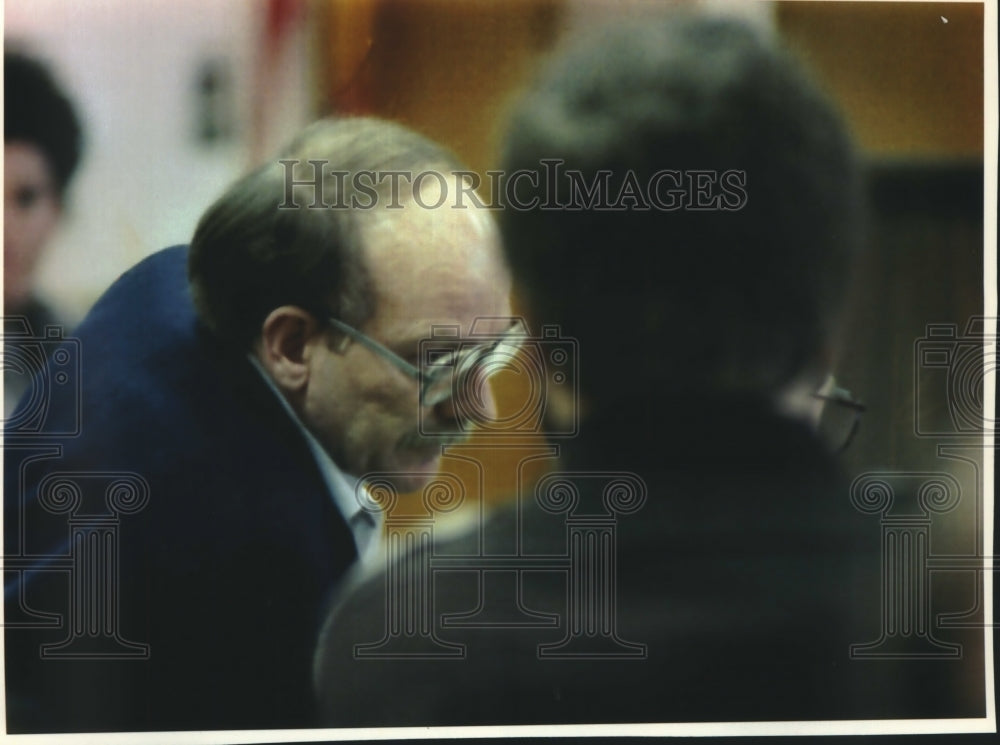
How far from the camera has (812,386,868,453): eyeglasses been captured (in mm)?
3760

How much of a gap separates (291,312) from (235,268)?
0.21 meters

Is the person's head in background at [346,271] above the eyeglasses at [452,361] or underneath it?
above

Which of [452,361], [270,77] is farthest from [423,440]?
[270,77]

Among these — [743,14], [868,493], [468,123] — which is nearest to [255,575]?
[468,123]

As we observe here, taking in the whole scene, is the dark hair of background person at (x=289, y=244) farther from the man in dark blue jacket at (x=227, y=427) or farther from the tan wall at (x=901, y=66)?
the tan wall at (x=901, y=66)

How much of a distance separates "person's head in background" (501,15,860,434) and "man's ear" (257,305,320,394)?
0.65 meters

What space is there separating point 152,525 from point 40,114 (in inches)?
49.2

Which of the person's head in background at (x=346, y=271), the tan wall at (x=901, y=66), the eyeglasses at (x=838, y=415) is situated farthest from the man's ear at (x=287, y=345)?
the tan wall at (x=901, y=66)

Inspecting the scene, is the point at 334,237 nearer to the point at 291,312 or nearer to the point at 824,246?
the point at 291,312

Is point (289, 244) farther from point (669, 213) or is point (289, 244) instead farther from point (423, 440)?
point (669, 213)

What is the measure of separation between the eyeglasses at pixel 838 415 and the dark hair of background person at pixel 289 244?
142cm

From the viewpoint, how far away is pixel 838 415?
3760 millimetres

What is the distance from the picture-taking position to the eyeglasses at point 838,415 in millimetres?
3760

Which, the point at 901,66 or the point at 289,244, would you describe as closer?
the point at 289,244
